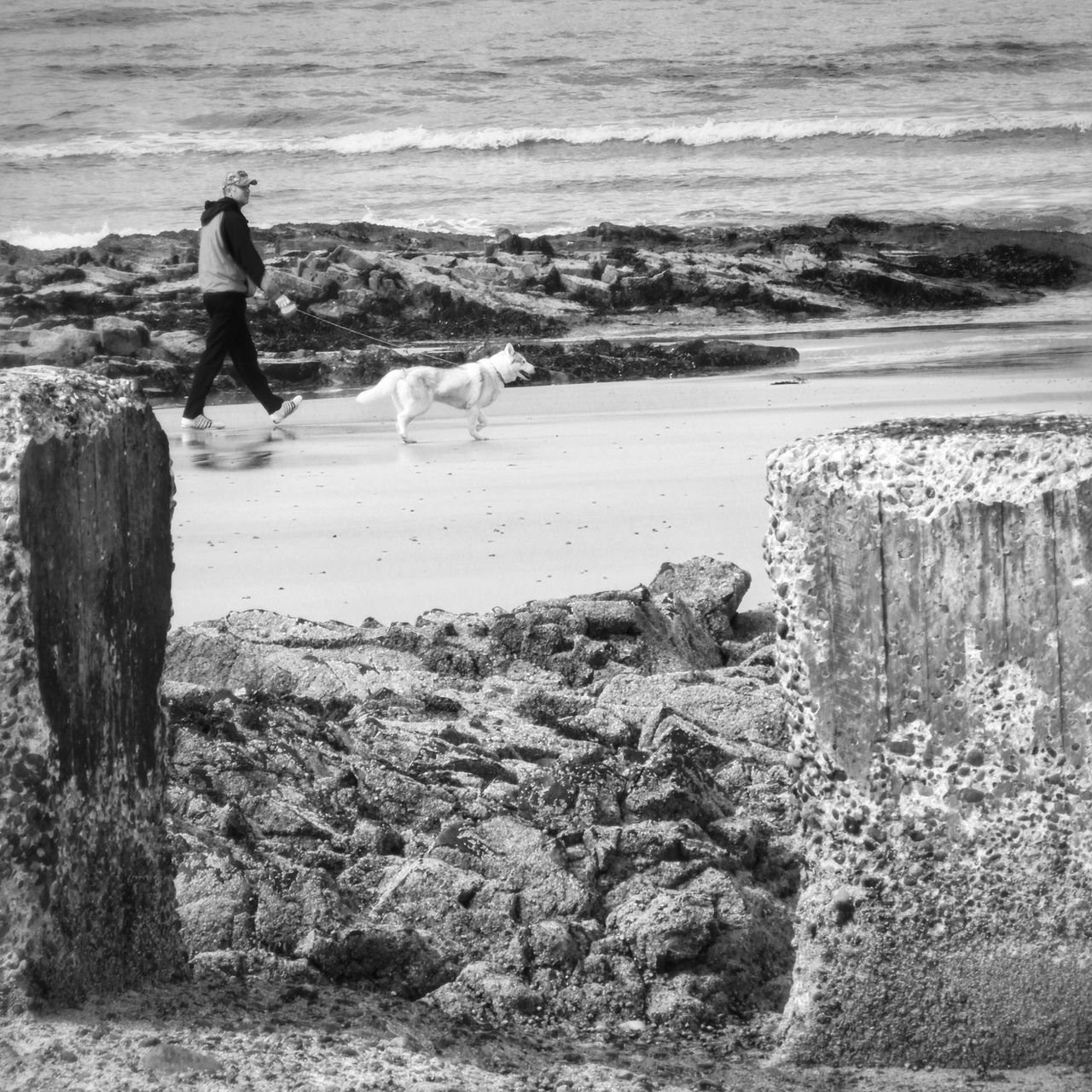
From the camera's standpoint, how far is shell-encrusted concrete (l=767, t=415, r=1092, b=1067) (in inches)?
74.2

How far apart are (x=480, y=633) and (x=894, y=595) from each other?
2.47 metres

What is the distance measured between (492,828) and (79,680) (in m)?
0.91

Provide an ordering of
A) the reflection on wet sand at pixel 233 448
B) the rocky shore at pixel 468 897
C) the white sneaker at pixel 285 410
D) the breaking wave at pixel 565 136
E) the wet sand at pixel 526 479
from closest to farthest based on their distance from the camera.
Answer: the rocky shore at pixel 468 897 < the wet sand at pixel 526 479 < the reflection on wet sand at pixel 233 448 < the white sneaker at pixel 285 410 < the breaking wave at pixel 565 136

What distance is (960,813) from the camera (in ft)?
6.45

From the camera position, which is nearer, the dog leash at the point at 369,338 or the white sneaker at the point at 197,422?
the white sneaker at the point at 197,422

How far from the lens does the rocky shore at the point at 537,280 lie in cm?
1280

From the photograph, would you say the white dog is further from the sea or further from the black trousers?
the sea

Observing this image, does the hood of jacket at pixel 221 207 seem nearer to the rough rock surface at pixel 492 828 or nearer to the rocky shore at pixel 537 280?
the rocky shore at pixel 537 280

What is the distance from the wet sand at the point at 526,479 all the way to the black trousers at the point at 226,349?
0.80 ft

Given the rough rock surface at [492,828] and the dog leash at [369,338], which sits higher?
the dog leash at [369,338]

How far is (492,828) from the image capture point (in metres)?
2.73

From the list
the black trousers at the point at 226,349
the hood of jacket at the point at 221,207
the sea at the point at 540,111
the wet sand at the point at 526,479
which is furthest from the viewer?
the sea at the point at 540,111

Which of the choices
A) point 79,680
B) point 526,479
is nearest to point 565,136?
point 526,479

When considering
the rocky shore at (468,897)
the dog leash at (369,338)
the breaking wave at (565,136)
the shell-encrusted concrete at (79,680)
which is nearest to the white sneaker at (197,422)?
the dog leash at (369,338)
